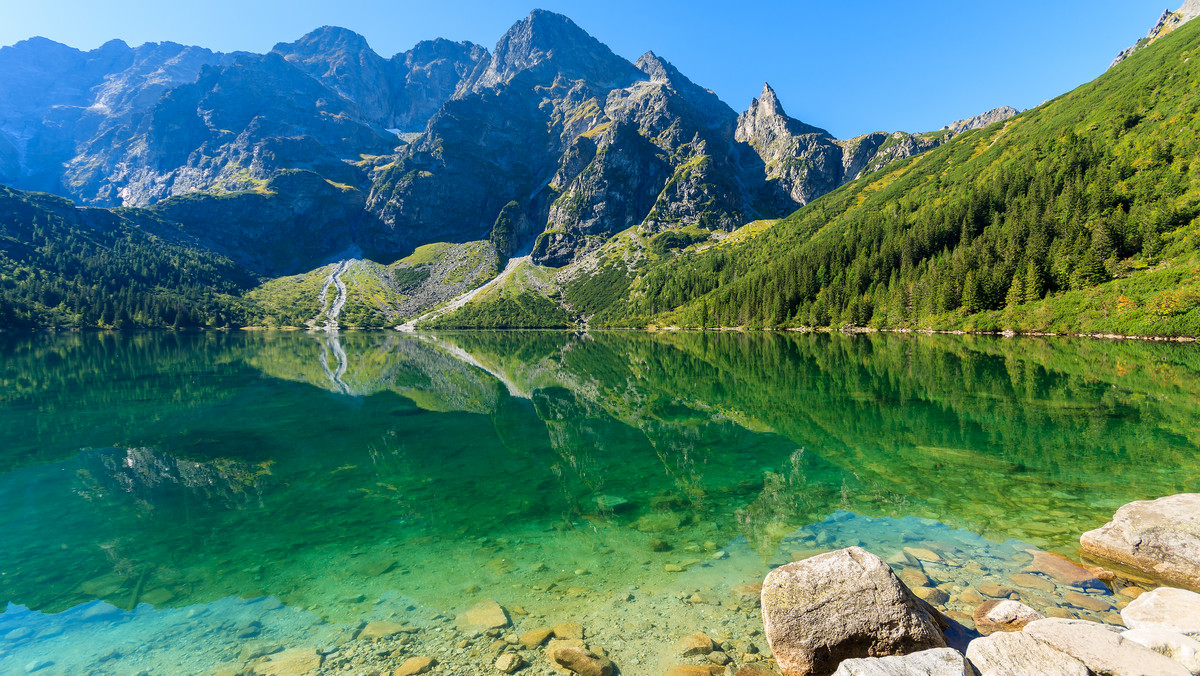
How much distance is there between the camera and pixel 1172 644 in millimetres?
6402

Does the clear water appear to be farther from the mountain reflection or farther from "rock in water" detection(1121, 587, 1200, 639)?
"rock in water" detection(1121, 587, 1200, 639)

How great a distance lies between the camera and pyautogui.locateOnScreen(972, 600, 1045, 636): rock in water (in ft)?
26.2

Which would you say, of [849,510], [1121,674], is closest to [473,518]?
[849,510]

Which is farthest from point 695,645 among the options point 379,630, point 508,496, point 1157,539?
point 1157,539

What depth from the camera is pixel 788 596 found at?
8148 millimetres

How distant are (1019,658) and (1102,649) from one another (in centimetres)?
102

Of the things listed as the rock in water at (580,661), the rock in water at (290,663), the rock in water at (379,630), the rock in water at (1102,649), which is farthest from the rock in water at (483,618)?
the rock in water at (1102,649)

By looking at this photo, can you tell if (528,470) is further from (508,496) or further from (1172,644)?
(1172,644)

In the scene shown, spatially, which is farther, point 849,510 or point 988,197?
point 988,197

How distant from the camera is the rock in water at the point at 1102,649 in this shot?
226 inches

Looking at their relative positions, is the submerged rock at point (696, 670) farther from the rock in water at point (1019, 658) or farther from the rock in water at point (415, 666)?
the rock in water at point (415, 666)

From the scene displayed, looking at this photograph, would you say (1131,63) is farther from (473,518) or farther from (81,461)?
(81,461)

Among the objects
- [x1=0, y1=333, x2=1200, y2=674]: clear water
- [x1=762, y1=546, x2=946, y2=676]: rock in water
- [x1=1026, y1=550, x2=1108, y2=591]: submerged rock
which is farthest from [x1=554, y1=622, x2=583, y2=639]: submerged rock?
[x1=1026, y1=550, x2=1108, y2=591]: submerged rock

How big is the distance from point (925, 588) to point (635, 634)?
21.0 ft
